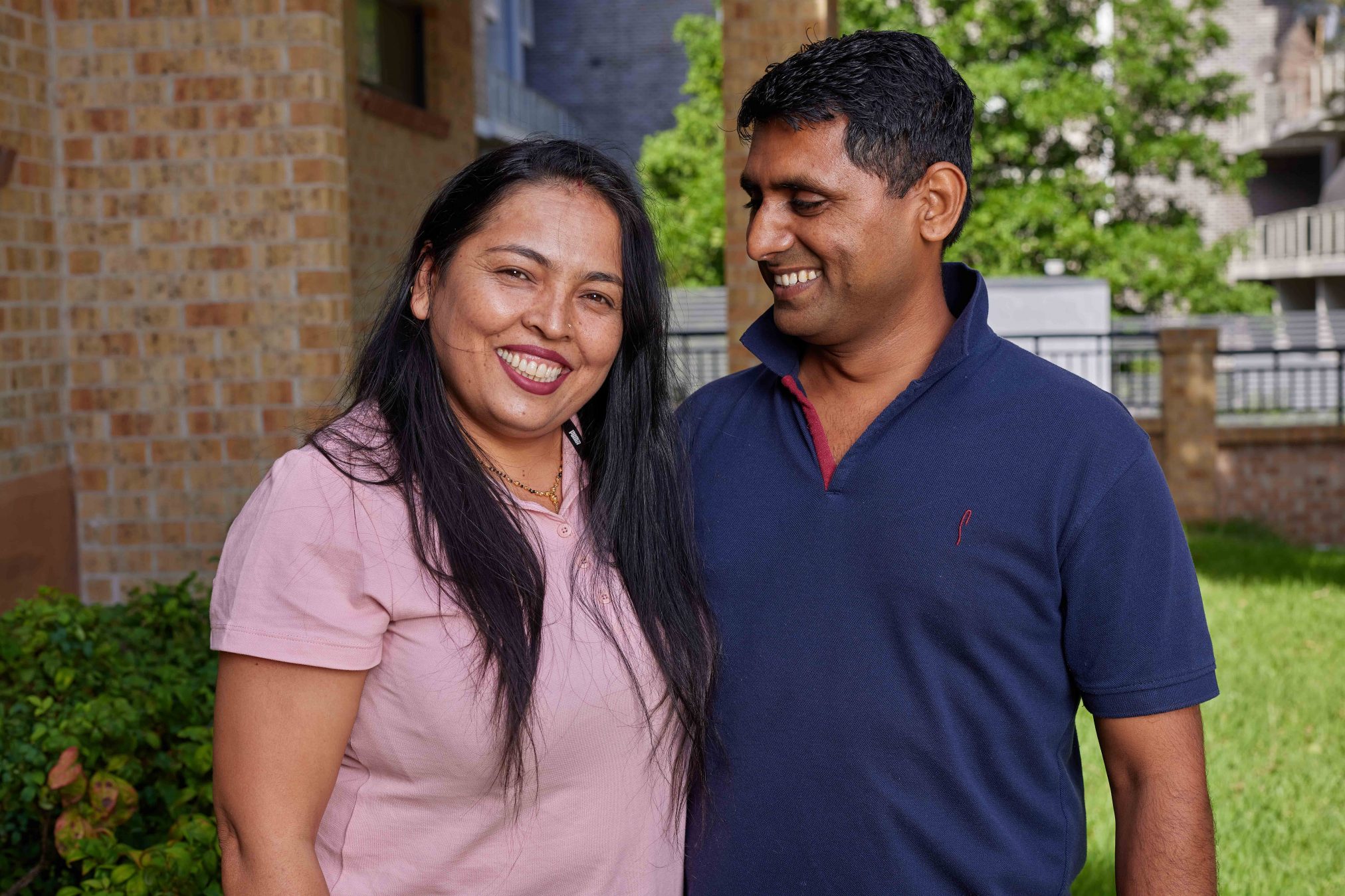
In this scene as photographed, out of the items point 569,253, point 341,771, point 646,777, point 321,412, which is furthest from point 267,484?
point 321,412

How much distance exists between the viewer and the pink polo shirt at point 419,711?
68.6 inches

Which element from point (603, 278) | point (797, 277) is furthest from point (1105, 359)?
point (603, 278)

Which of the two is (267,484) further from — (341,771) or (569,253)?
(569,253)

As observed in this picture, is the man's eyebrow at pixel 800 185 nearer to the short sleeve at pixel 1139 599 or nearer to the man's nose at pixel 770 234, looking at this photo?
the man's nose at pixel 770 234

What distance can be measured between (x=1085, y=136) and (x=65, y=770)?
65.5ft

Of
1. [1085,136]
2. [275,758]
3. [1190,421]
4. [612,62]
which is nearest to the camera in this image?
[275,758]

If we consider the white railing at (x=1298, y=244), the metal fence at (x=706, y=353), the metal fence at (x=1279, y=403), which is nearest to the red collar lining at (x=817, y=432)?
the metal fence at (x=706, y=353)

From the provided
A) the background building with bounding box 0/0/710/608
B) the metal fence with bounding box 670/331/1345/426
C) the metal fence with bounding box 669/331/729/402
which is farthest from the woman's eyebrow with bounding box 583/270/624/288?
the metal fence with bounding box 670/331/1345/426

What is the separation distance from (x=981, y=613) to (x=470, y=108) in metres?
7.13

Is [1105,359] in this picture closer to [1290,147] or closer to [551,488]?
[551,488]

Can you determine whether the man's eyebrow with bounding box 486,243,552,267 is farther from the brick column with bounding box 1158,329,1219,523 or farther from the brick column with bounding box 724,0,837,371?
the brick column with bounding box 1158,329,1219,523

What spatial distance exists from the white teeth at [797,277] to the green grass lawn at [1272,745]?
9.13 feet

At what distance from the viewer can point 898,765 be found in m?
2.00

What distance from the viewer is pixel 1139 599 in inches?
75.9
